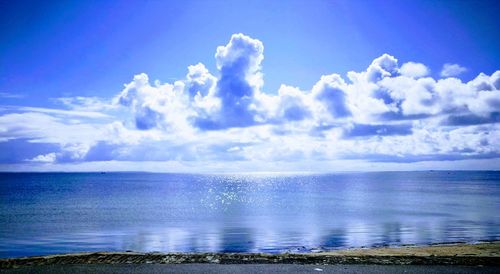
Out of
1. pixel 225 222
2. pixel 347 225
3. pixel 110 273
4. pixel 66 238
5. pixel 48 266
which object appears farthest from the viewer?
pixel 225 222

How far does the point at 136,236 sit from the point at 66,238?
6.24 meters

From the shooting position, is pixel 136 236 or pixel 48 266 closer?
pixel 48 266

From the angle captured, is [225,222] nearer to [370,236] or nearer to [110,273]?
[370,236]

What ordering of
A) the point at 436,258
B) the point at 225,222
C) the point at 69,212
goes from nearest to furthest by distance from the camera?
the point at 436,258 < the point at 225,222 < the point at 69,212

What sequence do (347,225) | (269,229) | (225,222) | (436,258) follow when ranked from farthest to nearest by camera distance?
1. (225,222)
2. (347,225)
3. (269,229)
4. (436,258)

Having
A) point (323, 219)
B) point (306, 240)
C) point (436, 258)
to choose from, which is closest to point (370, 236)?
point (306, 240)

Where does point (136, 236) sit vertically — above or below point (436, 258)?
below

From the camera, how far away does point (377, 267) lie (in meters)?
13.8

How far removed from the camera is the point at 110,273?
13.0 meters

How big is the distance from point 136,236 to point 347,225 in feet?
77.4

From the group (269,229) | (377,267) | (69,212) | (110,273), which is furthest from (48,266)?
(69,212)

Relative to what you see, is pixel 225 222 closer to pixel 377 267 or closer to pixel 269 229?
pixel 269 229

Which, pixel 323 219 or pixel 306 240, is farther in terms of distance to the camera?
pixel 323 219

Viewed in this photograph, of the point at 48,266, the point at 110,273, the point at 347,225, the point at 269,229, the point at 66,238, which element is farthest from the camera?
the point at 347,225
